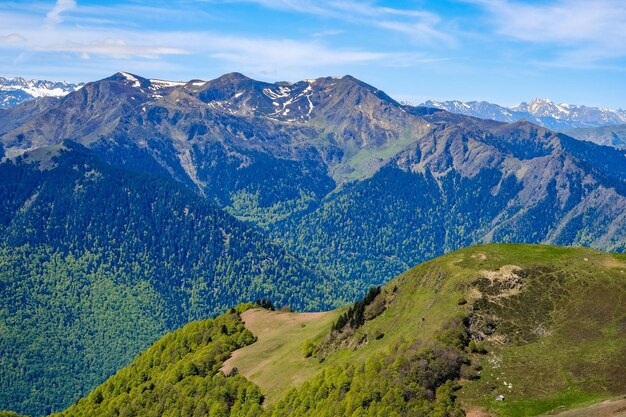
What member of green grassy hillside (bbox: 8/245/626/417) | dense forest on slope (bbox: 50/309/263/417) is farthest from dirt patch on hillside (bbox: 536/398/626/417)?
dense forest on slope (bbox: 50/309/263/417)

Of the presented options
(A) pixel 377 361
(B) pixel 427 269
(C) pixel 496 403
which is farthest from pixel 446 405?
(B) pixel 427 269

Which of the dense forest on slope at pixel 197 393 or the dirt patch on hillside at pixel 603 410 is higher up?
the dirt patch on hillside at pixel 603 410

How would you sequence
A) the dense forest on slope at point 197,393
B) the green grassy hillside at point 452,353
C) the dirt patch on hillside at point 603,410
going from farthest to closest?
the dense forest on slope at point 197,393, the green grassy hillside at point 452,353, the dirt patch on hillside at point 603,410

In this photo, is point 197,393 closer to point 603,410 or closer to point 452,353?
point 452,353

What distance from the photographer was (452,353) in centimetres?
12769

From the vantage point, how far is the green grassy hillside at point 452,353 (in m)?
120

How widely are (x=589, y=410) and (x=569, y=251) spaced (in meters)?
63.2

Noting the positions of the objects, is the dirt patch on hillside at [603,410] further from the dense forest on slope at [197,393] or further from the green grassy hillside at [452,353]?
the dense forest on slope at [197,393]

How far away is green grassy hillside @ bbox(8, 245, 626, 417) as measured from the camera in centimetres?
12044

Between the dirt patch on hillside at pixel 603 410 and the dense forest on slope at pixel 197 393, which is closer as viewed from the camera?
the dirt patch on hillside at pixel 603 410

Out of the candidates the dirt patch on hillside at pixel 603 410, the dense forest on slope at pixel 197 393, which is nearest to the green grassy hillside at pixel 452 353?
the dense forest on slope at pixel 197 393

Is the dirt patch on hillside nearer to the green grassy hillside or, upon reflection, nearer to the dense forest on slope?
the green grassy hillside

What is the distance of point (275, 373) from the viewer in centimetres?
16650

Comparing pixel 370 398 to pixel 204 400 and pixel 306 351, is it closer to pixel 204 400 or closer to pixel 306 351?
pixel 306 351
